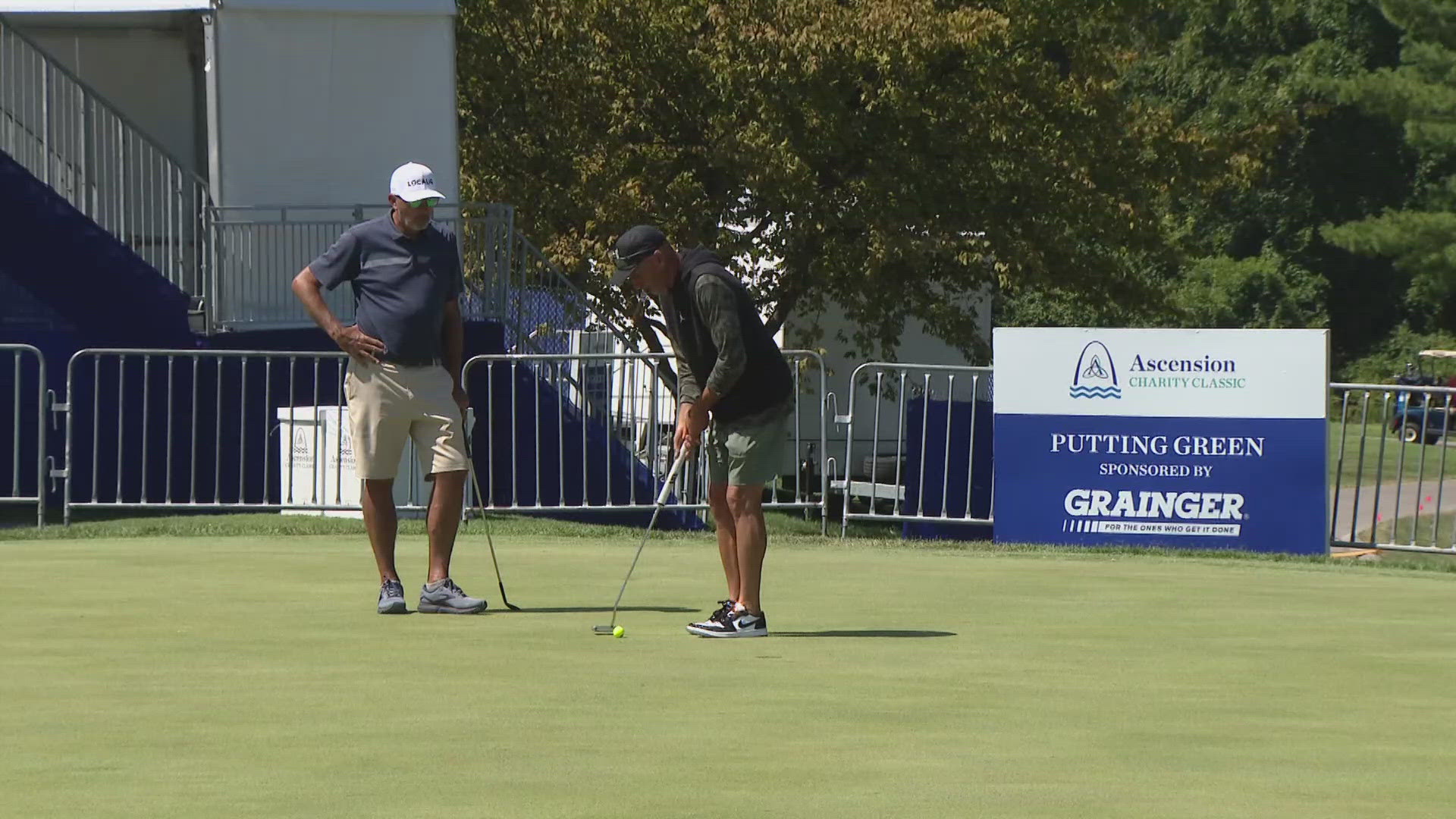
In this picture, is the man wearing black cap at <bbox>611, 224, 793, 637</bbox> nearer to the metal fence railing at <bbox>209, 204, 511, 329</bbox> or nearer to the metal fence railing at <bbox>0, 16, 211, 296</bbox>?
the metal fence railing at <bbox>209, 204, 511, 329</bbox>

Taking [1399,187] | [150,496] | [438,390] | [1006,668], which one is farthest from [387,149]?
[1399,187]

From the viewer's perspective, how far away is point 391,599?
953 cm

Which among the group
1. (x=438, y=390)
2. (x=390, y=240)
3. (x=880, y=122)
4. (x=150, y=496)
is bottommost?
(x=150, y=496)

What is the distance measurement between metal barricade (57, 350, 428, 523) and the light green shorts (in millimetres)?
7075

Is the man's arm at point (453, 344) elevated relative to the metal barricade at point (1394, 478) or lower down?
elevated

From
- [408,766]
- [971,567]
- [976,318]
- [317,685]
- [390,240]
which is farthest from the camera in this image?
[976,318]

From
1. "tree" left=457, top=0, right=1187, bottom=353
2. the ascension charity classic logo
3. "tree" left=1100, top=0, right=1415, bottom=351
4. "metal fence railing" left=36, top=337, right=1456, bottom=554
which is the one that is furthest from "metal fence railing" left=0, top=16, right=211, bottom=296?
"tree" left=1100, top=0, right=1415, bottom=351

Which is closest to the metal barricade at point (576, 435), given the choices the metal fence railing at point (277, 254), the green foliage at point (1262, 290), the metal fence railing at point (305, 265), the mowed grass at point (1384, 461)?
the metal fence railing at point (305, 265)

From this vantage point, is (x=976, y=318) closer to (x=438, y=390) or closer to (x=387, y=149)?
(x=387, y=149)

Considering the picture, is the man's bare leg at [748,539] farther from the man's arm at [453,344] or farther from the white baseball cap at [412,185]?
the white baseball cap at [412,185]

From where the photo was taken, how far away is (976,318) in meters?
29.8

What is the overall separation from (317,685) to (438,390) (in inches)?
96.0

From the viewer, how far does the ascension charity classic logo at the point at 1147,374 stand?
14.4 metres

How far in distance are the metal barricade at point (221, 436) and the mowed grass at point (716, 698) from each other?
415cm
